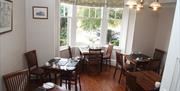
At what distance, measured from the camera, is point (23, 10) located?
13.4 feet

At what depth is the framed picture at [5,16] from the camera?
270 cm

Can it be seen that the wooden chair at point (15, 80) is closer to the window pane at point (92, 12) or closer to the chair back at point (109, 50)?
the chair back at point (109, 50)

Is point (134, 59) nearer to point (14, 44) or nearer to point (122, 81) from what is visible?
point (122, 81)

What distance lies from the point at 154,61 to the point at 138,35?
1.72 meters

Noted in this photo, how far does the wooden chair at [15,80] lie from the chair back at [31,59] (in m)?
1.10

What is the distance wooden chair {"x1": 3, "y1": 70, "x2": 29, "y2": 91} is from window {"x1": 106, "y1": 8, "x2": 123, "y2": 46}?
12.8 feet

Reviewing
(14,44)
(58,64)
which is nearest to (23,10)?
(14,44)

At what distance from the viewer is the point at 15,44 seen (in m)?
3.55

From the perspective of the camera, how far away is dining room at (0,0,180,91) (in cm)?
296

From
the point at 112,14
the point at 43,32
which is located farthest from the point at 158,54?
the point at 43,32

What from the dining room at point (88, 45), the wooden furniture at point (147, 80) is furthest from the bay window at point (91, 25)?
the wooden furniture at point (147, 80)

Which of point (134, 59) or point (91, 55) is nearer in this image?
point (134, 59)

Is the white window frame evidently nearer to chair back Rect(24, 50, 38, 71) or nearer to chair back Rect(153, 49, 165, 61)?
chair back Rect(153, 49, 165, 61)

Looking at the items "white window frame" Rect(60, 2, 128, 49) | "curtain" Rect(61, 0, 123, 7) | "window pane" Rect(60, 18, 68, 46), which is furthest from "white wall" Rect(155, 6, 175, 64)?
"window pane" Rect(60, 18, 68, 46)
